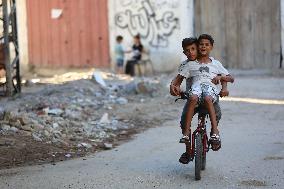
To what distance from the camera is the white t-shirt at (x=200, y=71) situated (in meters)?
6.27

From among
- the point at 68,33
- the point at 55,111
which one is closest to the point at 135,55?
the point at 68,33

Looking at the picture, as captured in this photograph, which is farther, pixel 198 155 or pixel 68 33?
pixel 68 33

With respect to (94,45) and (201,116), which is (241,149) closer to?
(201,116)

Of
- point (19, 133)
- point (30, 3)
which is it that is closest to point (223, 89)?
point (19, 133)

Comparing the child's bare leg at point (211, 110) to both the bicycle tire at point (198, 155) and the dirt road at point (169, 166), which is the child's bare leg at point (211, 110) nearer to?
the bicycle tire at point (198, 155)

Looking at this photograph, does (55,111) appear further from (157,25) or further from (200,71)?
(157,25)

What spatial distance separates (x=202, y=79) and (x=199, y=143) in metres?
0.66

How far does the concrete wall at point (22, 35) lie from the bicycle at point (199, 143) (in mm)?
14035

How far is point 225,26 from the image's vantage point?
17.2 meters

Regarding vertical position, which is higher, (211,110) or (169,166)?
(211,110)

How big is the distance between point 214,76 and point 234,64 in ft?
36.5

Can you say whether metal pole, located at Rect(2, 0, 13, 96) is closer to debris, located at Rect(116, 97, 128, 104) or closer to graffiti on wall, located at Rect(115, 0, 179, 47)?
debris, located at Rect(116, 97, 128, 104)

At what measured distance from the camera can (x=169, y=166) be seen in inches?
272

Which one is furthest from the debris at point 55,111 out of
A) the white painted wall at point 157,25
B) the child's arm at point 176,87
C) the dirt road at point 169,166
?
the white painted wall at point 157,25
